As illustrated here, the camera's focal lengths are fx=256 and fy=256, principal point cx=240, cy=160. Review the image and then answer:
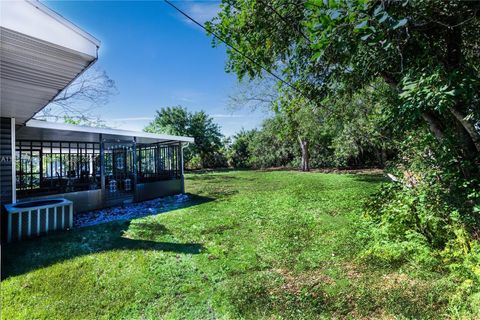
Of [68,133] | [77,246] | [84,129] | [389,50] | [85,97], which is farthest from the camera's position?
[85,97]

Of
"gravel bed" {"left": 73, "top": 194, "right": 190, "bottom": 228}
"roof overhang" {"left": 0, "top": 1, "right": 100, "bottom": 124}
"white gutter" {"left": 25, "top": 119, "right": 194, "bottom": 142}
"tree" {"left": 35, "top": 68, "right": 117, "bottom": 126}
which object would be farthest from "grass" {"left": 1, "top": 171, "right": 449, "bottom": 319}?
"tree" {"left": 35, "top": 68, "right": 117, "bottom": 126}

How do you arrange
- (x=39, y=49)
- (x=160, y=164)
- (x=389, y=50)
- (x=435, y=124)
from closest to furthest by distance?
(x=39, y=49), (x=389, y=50), (x=435, y=124), (x=160, y=164)

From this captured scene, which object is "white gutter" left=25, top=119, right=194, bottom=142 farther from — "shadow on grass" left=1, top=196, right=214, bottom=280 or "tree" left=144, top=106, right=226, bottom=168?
"tree" left=144, top=106, right=226, bottom=168

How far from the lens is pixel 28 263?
3.97 m

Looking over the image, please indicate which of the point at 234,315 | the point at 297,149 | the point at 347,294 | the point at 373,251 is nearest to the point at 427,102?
the point at 347,294

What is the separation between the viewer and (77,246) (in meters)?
4.72

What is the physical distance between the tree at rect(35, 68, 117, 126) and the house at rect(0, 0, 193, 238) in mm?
2206

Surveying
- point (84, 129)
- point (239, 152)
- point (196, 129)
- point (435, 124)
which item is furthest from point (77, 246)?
point (239, 152)

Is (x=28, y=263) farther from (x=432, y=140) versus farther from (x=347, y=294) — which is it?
(x=432, y=140)

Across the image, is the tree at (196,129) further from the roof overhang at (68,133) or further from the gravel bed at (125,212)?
the gravel bed at (125,212)

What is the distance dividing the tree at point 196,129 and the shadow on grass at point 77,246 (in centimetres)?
2051

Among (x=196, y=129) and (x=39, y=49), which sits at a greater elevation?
(x=196, y=129)

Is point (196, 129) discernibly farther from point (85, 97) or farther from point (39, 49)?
point (39, 49)

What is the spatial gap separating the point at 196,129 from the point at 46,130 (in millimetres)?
20765
